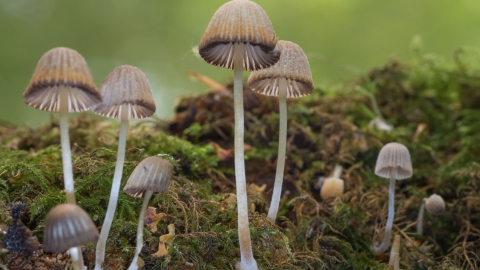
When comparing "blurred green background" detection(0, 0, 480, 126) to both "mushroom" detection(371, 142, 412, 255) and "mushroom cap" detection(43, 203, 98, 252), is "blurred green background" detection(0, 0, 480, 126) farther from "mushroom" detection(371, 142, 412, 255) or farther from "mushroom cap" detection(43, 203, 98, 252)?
"mushroom cap" detection(43, 203, 98, 252)

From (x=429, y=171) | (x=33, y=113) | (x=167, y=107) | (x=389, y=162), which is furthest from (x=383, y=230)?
(x=33, y=113)

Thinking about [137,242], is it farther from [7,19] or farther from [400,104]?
[7,19]

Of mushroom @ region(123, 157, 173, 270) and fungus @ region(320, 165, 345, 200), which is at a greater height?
mushroom @ region(123, 157, 173, 270)

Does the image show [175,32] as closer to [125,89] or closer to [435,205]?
[435,205]

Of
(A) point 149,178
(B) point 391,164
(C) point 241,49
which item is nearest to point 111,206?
(A) point 149,178

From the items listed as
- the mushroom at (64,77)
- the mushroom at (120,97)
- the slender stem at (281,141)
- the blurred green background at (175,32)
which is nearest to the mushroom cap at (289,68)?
the slender stem at (281,141)

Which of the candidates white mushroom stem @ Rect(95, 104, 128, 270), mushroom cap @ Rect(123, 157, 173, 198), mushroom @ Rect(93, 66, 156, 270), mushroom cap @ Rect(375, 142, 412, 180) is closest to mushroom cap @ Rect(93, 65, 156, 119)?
mushroom @ Rect(93, 66, 156, 270)

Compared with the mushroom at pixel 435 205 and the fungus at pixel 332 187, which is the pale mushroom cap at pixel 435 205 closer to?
the mushroom at pixel 435 205
